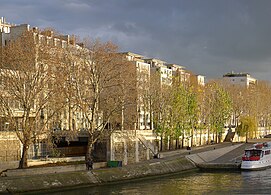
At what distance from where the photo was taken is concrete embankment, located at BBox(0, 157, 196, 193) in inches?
1989

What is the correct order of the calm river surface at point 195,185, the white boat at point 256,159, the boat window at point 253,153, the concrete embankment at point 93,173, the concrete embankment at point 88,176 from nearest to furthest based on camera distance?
1. the concrete embankment at point 88,176
2. the concrete embankment at point 93,173
3. the calm river surface at point 195,185
4. the white boat at point 256,159
5. the boat window at point 253,153

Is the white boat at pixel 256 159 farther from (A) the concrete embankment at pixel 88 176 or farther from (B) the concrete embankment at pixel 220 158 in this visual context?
(A) the concrete embankment at pixel 88 176

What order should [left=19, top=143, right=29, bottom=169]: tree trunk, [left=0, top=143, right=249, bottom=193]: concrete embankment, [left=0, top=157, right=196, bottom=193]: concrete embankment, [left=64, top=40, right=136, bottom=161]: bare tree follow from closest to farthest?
[left=0, top=157, right=196, bottom=193]: concrete embankment, [left=0, top=143, right=249, bottom=193]: concrete embankment, [left=19, top=143, right=29, bottom=169]: tree trunk, [left=64, top=40, right=136, bottom=161]: bare tree

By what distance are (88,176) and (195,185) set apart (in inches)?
514

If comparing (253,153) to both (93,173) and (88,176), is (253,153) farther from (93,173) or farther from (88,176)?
(88,176)

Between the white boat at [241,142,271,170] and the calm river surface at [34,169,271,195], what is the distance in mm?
4413

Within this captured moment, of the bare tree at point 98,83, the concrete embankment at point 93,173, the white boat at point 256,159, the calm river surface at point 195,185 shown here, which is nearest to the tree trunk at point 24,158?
the concrete embankment at point 93,173

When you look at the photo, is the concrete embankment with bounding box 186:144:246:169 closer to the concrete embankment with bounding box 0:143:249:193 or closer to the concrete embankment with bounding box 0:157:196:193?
the concrete embankment with bounding box 0:143:249:193

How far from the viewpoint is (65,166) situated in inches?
2327

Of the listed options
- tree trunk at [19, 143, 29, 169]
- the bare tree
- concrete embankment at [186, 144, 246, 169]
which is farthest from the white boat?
tree trunk at [19, 143, 29, 169]

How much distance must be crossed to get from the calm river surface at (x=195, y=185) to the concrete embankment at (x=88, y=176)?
1445mm

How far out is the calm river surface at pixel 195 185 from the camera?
52581mm

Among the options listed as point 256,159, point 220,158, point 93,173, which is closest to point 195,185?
point 93,173

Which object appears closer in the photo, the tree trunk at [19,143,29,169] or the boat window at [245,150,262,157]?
the tree trunk at [19,143,29,169]
